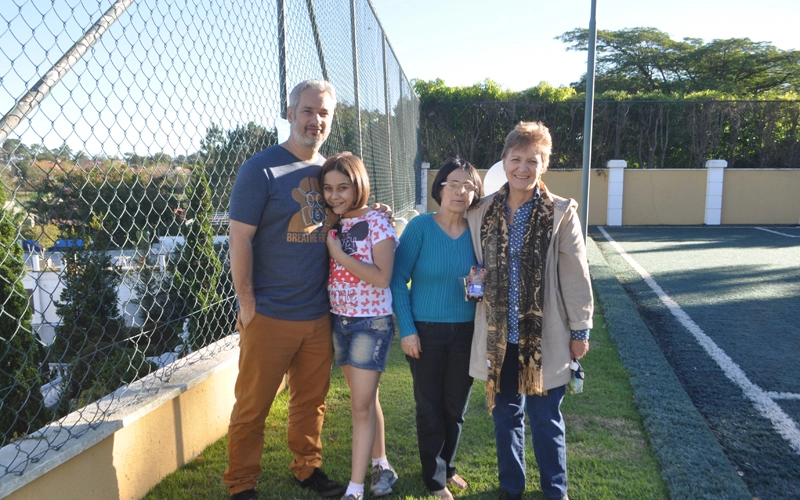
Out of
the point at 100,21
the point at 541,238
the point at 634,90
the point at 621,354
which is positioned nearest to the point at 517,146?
the point at 541,238

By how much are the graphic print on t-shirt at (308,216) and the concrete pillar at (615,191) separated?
17.1 m

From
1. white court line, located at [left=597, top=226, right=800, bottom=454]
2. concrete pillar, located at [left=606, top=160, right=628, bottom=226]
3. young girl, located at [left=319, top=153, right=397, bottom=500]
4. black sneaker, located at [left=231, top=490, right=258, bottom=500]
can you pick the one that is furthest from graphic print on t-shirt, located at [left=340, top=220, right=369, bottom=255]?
concrete pillar, located at [left=606, top=160, right=628, bottom=226]

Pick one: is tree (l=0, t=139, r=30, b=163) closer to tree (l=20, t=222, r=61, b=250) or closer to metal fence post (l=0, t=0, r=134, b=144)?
metal fence post (l=0, t=0, r=134, b=144)

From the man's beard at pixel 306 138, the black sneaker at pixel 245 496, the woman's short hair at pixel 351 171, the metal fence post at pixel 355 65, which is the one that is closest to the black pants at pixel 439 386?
the woman's short hair at pixel 351 171

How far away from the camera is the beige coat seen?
257cm

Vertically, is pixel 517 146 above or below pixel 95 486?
above

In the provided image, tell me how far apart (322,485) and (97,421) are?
107 centimetres

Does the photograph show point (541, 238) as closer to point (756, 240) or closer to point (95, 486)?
point (95, 486)

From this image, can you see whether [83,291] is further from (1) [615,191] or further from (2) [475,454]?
(1) [615,191]

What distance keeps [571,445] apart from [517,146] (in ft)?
5.93

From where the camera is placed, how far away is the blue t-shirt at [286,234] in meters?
2.50

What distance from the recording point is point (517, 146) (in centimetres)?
259

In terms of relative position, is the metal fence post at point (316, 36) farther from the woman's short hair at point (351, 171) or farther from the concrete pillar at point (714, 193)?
the concrete pillar at point (714, 193)

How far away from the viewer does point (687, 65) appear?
110 feet
